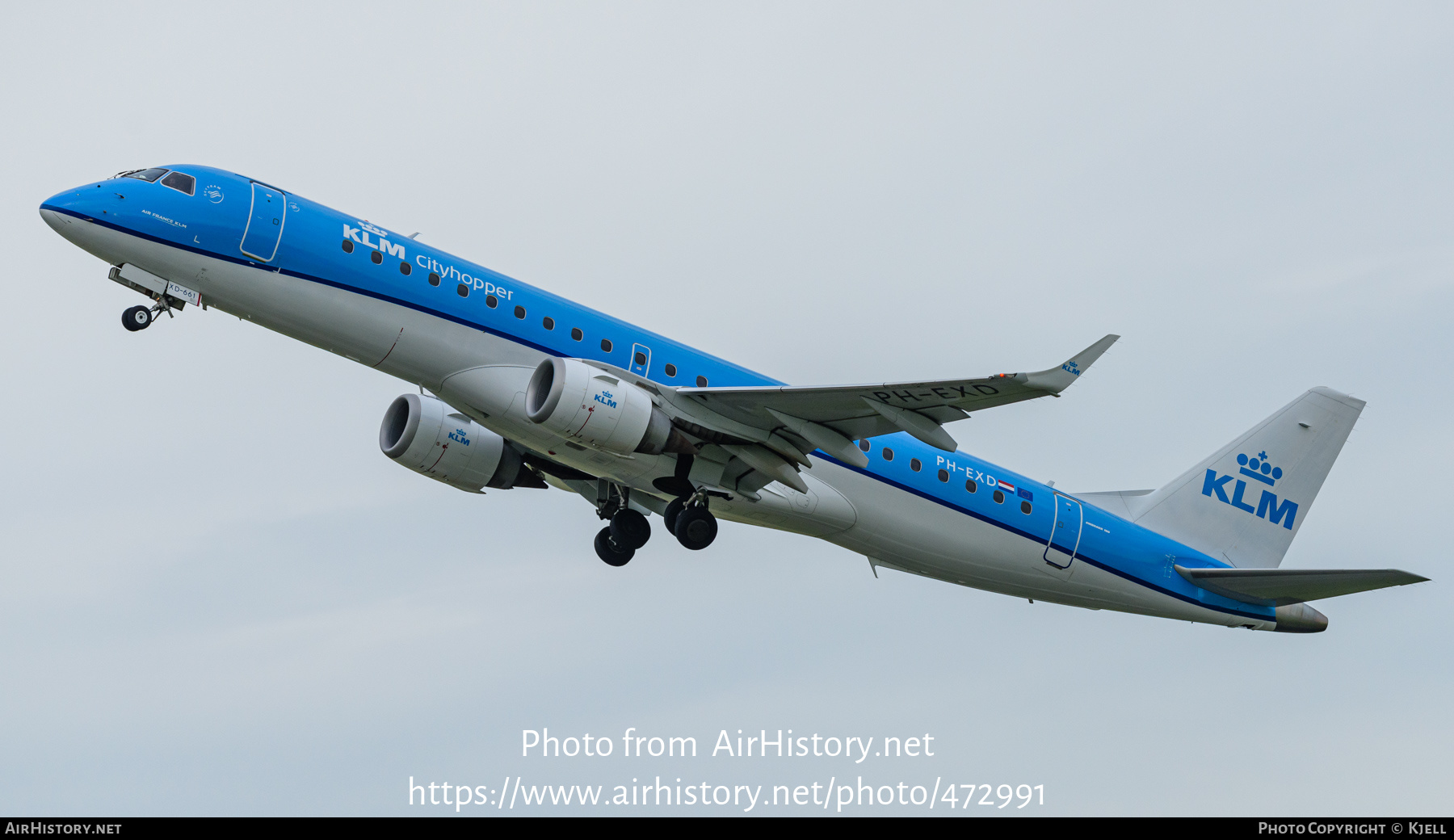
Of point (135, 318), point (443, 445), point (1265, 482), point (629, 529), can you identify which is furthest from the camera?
point (1265, 482)

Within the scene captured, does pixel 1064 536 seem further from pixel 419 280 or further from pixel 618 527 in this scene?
pixel 419 280

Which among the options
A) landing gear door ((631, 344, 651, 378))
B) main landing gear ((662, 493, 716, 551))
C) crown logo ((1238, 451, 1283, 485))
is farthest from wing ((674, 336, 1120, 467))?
crown logo ((1238, 451, 1283, 485))

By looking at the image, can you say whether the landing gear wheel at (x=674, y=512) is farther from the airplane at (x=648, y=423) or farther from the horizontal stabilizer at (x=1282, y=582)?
the horizontal stabilizer at (x=1282, y=582)

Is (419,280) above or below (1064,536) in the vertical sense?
above

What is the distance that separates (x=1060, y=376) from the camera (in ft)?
67.6

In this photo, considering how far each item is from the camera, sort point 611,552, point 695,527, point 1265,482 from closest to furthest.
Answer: point 695,527 < point 611,552 < point 1265,482

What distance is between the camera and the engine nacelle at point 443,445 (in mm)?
27078

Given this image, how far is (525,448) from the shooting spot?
90.5 feet

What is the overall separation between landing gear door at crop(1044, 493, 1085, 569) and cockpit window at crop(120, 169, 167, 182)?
1779 centimetres

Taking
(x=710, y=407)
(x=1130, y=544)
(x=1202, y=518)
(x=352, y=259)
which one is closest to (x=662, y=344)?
(x=710, y=407)

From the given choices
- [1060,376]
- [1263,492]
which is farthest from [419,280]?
[1263,492]

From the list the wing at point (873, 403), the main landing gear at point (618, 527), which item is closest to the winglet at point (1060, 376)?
the wing at point (873, 403)

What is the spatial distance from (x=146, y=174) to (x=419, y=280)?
466cm

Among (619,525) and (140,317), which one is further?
(619,525)
